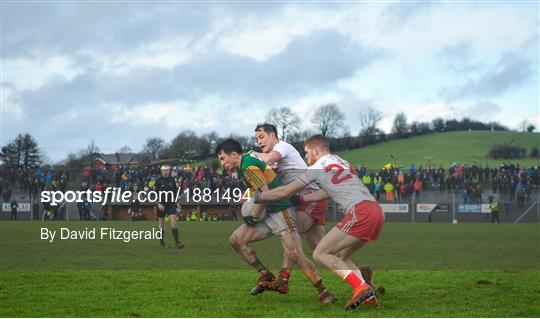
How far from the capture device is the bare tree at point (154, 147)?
76.0 m

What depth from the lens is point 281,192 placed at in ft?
31.1

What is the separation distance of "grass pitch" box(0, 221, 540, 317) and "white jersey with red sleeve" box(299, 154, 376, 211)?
4.45 ft

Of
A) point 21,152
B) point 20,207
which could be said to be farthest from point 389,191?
point 21,152

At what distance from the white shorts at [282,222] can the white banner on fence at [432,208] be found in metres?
36.2

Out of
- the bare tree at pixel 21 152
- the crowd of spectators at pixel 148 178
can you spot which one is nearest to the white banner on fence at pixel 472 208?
the crowd of spectators at pixel 148 178

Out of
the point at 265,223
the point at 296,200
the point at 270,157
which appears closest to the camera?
the point at 296,200

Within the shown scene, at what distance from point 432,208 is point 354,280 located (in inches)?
1488

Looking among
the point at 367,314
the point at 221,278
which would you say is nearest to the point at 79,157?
the point at 221,278

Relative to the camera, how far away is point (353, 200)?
924cm

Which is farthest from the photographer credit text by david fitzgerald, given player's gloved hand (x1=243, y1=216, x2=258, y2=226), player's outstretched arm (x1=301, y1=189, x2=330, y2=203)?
player's outstretched arm (x1=301, y1=189, x2=330, y2=203)

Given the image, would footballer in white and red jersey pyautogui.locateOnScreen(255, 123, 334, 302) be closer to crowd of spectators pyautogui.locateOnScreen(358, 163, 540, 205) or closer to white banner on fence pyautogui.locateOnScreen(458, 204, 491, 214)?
crowd of spectators pyautogui.locateOnScreen(358, 163, 540, 205)

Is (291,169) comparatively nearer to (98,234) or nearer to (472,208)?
(98,234)

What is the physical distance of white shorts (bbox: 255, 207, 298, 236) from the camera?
10.2 m

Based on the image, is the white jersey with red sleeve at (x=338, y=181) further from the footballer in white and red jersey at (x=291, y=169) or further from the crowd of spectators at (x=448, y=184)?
the crowd of spectators at (x=448, y=184)
